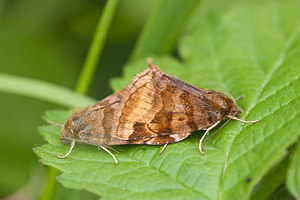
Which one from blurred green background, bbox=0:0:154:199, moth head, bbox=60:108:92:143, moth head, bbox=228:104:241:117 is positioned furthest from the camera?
blurred green background, bbox=0:0:154:199

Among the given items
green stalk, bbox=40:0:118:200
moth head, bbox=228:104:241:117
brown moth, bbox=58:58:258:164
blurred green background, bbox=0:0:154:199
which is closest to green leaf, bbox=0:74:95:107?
green stalk, bbox=40:0:118:200

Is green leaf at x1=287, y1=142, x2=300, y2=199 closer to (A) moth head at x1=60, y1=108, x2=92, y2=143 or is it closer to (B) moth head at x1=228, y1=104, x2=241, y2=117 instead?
(B) moth head at x1=228, y1=104, x2=241, y2=117

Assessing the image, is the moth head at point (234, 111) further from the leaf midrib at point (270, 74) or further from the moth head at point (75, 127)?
the moth head at point (75, 127)

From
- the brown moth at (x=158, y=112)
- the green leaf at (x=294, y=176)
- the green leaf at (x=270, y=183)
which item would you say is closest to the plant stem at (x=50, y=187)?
the brown moth at (x=158, y=112)

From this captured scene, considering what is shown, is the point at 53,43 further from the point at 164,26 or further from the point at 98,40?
the point at 164,26

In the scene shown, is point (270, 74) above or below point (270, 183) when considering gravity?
above

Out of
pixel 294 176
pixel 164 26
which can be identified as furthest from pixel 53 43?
pixel 294 176

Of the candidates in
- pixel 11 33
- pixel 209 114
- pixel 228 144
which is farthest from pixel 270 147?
pixel 11 33
